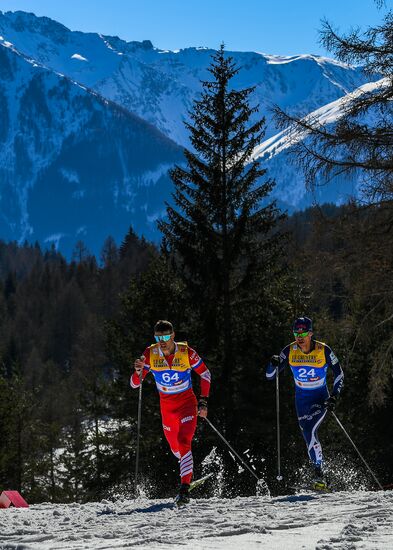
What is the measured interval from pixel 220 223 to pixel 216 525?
671 inches

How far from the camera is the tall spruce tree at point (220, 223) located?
76.3 ft

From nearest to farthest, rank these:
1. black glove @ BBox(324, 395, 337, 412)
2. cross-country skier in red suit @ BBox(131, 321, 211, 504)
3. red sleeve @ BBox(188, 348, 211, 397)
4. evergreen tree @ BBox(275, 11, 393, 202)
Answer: cross-country skier in red suit @ BBox(131, 321, 211, 504), red sleeve @ BBox(188, 348, 211, 397), black glove @ BBox(324, 395, 337, 412), evergreen tree @ BBox(275, 11, 393, 202)

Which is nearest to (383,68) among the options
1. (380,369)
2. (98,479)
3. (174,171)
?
(380,369)

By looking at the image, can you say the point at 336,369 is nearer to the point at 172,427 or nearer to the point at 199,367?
the point at 199,367

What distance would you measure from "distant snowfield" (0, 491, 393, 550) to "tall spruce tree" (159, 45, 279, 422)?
532 inches

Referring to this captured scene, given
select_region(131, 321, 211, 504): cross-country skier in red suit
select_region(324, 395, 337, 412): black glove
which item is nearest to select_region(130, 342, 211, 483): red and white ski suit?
select_region(131, 321, 211, 504): cross-country skier in red suit

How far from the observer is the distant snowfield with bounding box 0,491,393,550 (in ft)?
19.4

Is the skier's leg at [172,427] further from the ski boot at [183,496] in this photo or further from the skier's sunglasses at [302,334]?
the skier's sunglasses at [302,334]

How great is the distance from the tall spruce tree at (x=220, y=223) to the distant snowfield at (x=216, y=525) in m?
13.5

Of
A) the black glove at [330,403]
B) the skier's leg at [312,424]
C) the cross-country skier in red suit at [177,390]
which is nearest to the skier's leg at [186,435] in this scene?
the cross-country skier in red suit at [177,390]

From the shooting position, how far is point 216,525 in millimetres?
7023

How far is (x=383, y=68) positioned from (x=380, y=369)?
220 inches

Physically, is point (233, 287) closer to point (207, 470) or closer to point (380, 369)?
point (207, 470)

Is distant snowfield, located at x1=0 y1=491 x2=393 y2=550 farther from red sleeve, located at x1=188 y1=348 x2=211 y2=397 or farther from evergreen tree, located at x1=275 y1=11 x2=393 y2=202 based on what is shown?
evergreen tree, located at x1=275 y1=11 x2=393 y2=202
